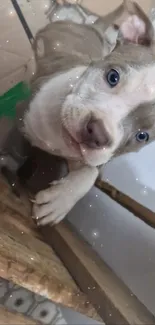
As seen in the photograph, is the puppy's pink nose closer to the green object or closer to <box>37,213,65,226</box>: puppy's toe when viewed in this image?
<box>37,213,65,226</box>: puppy's toe

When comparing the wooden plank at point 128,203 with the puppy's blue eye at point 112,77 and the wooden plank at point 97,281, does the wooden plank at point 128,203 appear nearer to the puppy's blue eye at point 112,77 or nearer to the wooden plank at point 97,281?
the wooden plank at point 97,281

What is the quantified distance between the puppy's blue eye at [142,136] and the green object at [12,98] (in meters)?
0.32

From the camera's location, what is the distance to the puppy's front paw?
116cm

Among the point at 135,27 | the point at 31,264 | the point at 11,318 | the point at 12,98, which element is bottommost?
the point at 11,318

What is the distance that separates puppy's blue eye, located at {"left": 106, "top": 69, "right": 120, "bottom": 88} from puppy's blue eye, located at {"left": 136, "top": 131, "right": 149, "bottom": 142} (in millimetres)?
141

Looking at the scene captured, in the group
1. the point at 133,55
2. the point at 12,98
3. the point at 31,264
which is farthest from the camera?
the point at 12,98

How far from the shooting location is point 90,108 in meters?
1.03

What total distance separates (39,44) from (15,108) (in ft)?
0.76

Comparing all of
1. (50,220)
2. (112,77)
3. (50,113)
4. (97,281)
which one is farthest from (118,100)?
(97,281)

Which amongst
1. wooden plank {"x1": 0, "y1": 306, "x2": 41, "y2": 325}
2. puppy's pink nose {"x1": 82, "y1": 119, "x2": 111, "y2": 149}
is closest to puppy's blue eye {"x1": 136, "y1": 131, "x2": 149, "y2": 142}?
puppy's pink nose {"x1": 82, "y1": 119, "x2": 111, "y2": 149}

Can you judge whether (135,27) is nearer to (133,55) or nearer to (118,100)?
(133,55)

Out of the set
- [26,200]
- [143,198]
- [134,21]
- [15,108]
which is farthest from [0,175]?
[134,21]

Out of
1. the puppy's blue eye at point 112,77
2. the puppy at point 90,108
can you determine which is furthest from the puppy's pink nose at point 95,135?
the puppy's blue eye at point 112,77

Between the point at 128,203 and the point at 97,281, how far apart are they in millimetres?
382
